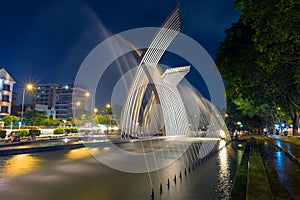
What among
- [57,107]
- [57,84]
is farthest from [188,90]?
[57,84]

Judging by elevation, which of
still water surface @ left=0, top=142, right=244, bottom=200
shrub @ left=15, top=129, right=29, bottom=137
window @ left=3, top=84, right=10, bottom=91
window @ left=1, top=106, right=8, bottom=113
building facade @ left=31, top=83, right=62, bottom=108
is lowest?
still water surface @ left=0, top=142, right=244, bottom=200

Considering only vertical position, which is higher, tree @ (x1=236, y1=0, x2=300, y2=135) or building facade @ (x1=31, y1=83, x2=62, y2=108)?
building facade @ (x1=31, y1=83, x2=62, y2=108)

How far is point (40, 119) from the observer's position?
5653 cm

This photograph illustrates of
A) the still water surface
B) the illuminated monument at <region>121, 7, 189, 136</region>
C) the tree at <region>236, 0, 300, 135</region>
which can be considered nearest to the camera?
the still water surface

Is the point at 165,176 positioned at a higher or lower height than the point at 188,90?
lower

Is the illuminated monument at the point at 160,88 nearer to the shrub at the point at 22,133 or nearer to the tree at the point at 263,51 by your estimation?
the shrub at the point at 22,133

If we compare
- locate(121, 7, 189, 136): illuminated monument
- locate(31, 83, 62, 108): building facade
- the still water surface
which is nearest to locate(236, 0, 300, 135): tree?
the still water surface

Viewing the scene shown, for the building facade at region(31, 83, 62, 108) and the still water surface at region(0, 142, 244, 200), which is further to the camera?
the building facade at region(31, 83, 62, 108)

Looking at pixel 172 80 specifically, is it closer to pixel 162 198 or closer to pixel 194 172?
pixel 194 172

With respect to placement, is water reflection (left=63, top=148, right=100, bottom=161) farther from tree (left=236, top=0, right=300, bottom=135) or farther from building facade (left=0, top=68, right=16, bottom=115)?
building facade (left=0, top=68, right=16, bottom=115)

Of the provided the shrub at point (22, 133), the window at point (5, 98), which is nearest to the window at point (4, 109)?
the window at point (5, 98)

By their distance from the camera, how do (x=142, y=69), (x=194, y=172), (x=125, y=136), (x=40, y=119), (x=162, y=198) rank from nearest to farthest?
(x=162, y=198) → (x=194, y=172) → (x=142, y=69) → (x=125, y=136) → (x=40, y=119)

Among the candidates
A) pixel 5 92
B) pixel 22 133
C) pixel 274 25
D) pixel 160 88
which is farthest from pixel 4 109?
pixel 274 25

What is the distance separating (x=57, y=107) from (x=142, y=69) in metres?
97.7
